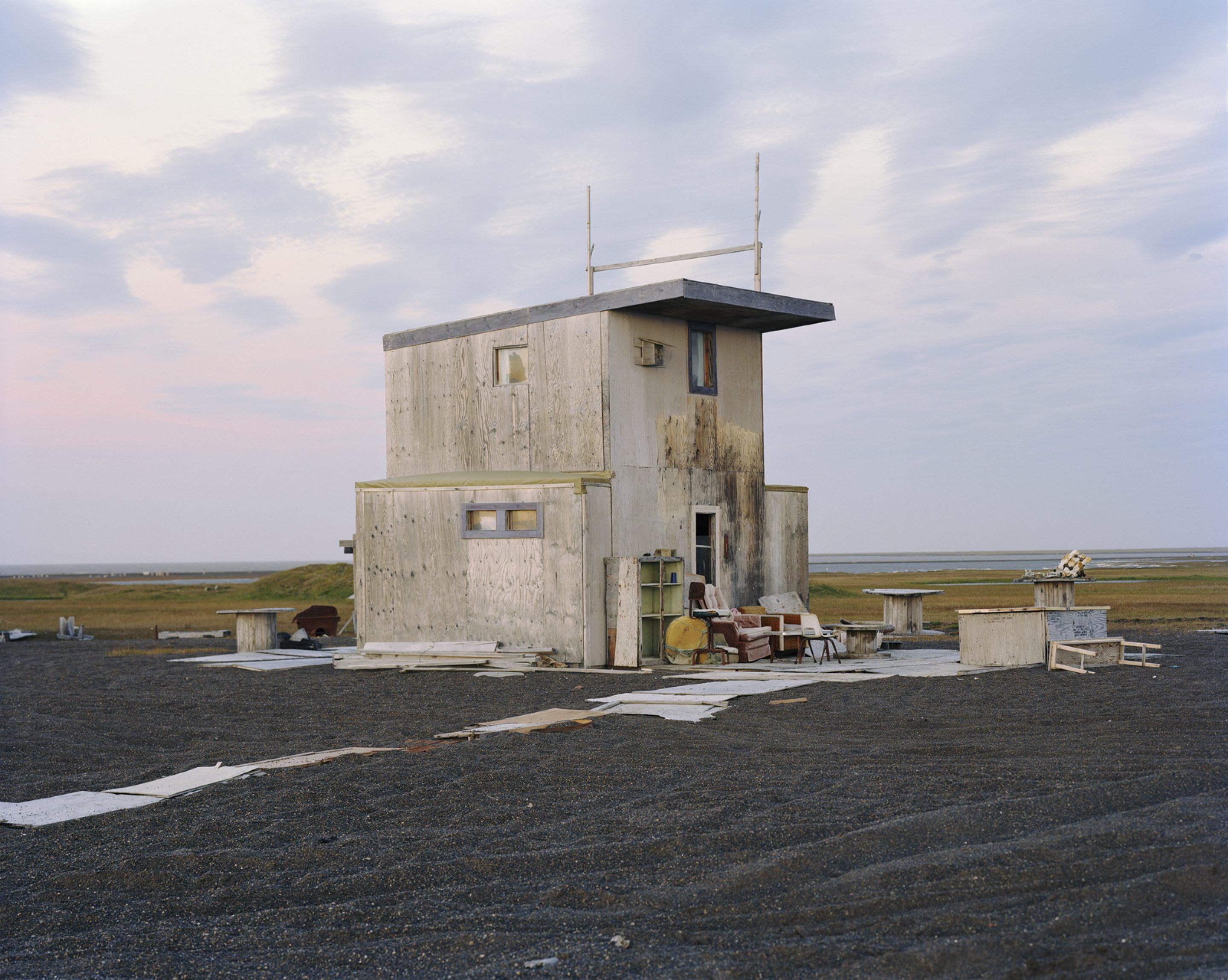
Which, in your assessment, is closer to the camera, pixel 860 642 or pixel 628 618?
pixel 628 618

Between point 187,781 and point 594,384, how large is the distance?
392 inches

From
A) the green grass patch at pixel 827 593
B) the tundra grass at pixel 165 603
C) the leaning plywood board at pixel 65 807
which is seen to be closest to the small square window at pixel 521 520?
the leaning plywood board at pixel 65 807

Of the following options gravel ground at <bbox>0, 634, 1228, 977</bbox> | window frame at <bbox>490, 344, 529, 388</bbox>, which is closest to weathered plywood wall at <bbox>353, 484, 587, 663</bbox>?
window frame at <bbox>490, 344, 529, 388</bbox>

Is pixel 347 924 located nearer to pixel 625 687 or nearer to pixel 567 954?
pixel 567 954

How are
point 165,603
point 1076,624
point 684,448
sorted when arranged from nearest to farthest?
1. point 1076,624
2. point 684,448
3. point 165,603

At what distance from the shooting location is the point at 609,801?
6.77 meters

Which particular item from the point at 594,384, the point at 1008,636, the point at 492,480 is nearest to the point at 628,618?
the point at 492,480

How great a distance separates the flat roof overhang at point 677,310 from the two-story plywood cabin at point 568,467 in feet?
0.10

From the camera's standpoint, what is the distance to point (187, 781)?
7.82m

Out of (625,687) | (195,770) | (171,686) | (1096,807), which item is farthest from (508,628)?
(1096,807)

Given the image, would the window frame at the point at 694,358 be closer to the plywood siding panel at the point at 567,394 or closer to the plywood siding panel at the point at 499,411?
the plywood siding panel at the point at 567,394

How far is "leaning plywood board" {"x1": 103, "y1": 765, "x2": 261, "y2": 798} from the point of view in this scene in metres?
7.54

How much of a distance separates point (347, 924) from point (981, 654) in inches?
439

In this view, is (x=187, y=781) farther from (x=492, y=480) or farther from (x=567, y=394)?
(x=567, y=394)
